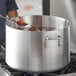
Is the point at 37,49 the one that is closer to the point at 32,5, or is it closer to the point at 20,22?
the point at 20,22

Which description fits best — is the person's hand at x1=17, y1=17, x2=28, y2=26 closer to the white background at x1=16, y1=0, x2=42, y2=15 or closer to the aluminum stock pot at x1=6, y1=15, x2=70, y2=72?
the aluminum stock pot at x1=6, y1=15, x2=70, y2=72

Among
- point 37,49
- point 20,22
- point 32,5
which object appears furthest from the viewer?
point 32,5

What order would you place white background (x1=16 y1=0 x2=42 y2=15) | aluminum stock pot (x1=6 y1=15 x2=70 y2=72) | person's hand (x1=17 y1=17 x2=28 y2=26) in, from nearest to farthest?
aluminum stock pot (x1=6 y1=15 x2=70 y2=72) → person's hand (x1=17 y1=17 x2=28 y2=26) → white background (x1=16 y1=0 x2=42 y2=15)

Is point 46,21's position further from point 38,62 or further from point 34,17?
point 38,62

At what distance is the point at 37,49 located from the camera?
82 centimetres

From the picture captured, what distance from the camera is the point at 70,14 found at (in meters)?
1.41

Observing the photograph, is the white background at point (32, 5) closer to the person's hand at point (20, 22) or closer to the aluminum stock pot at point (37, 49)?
the person's hand at point (20, 22)

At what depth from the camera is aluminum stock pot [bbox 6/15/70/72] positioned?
2.65 ft

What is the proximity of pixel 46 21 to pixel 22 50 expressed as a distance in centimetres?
26

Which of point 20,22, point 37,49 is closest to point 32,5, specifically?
point 20,22

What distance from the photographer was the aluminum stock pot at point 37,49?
81 centimetres

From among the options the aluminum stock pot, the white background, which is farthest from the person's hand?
the white background

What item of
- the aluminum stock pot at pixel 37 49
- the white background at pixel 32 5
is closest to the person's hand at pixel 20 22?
the aluminum stock pot at pixel 37 49

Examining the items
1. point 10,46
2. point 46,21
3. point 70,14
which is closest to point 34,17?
point 46,21
